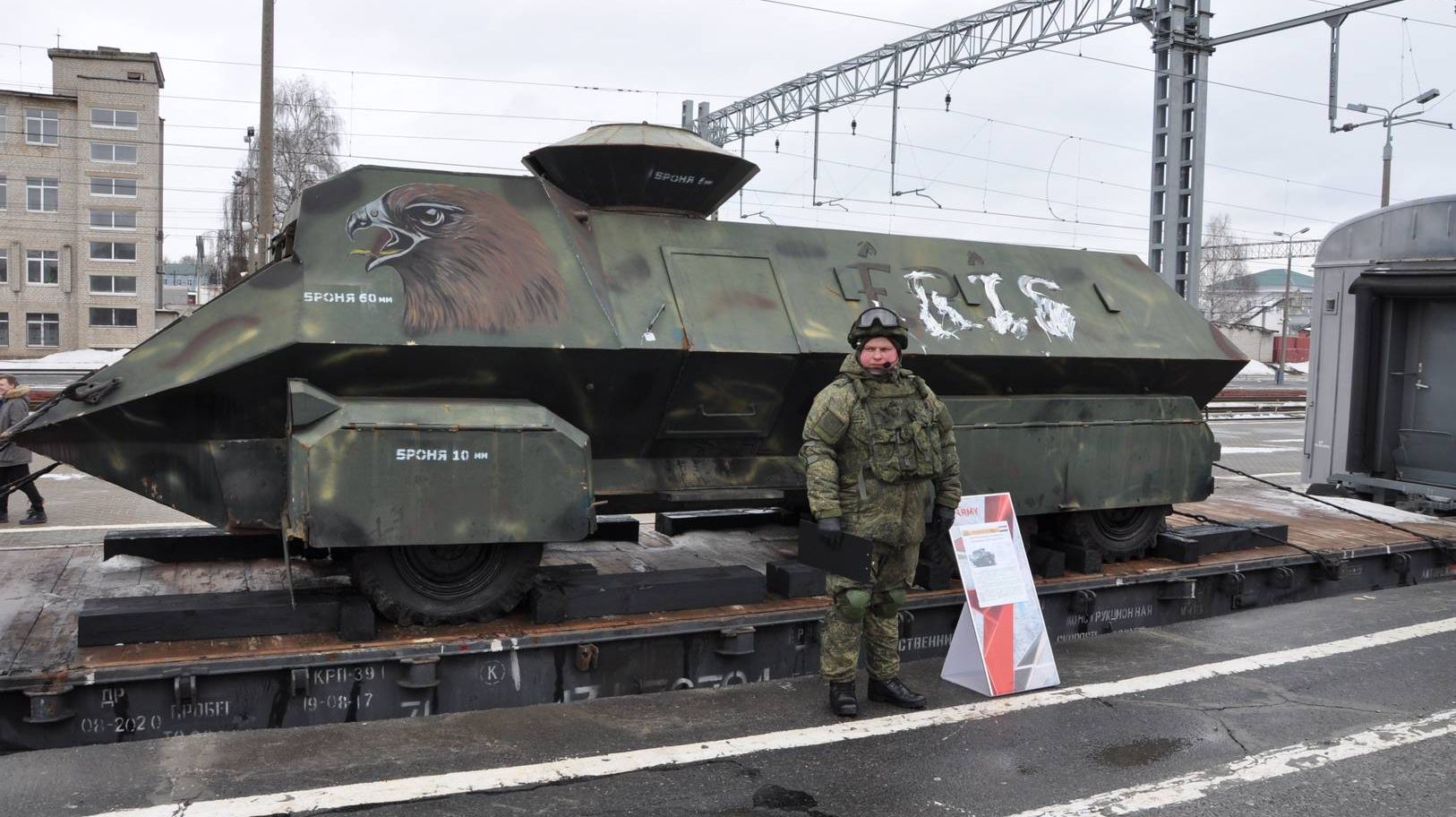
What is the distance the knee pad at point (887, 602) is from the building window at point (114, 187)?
4647cm

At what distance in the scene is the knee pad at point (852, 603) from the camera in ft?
18.1

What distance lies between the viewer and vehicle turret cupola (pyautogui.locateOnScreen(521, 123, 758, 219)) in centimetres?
651

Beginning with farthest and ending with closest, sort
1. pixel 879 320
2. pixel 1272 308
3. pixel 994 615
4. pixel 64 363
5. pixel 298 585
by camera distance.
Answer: pixel 1272 308 → pixel 64 363 → pixel 298 585 → pixel 994 615 → pixel 879 320

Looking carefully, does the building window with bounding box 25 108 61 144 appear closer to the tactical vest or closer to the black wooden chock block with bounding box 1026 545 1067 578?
the black wooden chock block with bounding box 1026 545 1067 578

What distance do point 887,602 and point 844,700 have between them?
1.76 feet

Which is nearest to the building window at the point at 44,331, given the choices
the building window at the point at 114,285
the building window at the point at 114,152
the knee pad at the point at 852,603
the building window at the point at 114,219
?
the building window at the point at 114,285

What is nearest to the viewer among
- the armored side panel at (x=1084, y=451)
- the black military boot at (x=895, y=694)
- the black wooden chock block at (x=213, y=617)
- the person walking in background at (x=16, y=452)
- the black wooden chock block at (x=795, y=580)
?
the black wooden chock block at (x=213, y=617)

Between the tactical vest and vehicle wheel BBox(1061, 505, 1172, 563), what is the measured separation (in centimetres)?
275

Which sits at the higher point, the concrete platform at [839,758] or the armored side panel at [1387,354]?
the armored side panel at [1387,354]

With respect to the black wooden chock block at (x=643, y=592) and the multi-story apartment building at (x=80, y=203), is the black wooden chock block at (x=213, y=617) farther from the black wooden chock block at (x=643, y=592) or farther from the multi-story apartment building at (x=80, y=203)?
the multi-story apartment building at (x=80, y=203)

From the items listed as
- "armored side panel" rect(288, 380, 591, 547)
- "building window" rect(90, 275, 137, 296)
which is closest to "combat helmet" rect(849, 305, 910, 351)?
"armored side panel" rect(288, 380, 591, 547)

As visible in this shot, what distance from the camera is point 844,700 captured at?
18.2 ft

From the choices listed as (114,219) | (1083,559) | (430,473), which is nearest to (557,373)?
(430,473)

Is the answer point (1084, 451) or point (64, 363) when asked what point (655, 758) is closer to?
point (1084, 451)
